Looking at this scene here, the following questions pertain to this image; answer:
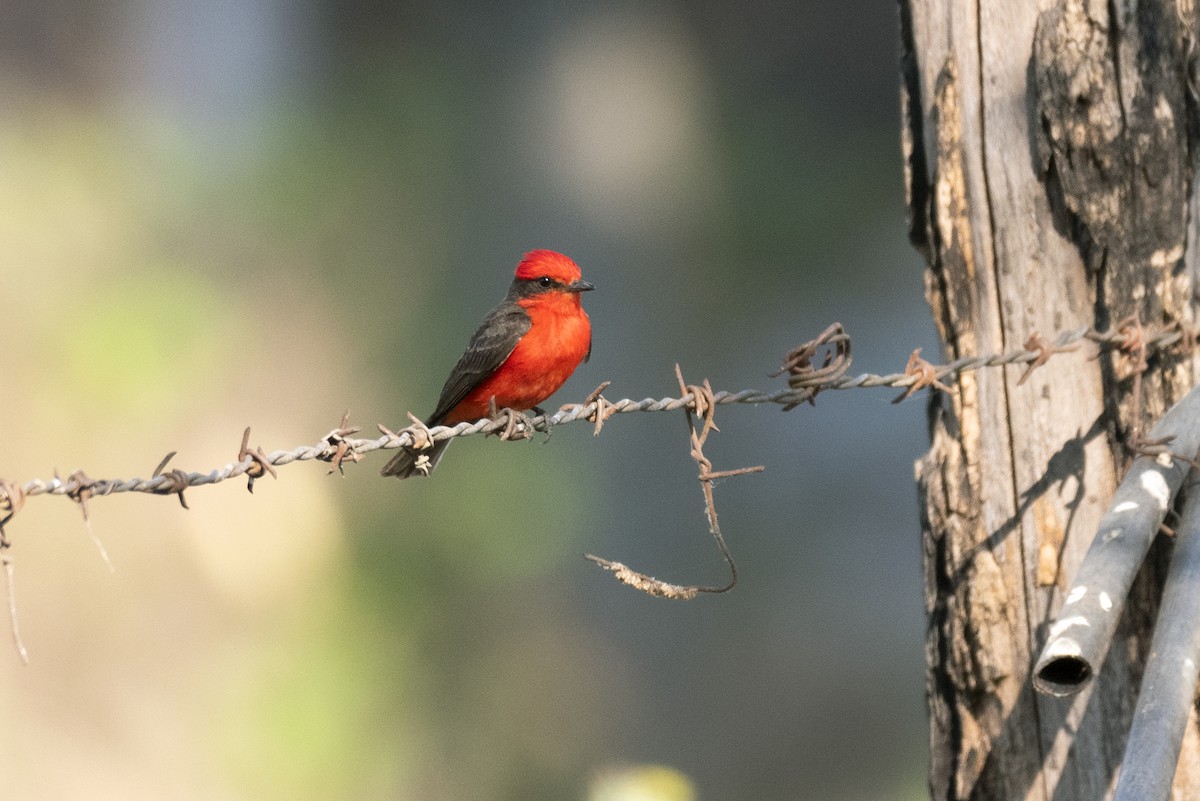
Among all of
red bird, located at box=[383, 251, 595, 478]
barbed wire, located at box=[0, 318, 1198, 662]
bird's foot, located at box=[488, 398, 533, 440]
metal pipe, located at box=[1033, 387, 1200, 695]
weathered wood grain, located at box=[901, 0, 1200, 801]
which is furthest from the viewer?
red bird, located at box=[383, 251, 595, 478]

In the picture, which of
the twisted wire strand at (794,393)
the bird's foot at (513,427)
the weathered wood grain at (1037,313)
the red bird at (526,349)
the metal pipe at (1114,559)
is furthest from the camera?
the red bird at (526,349)

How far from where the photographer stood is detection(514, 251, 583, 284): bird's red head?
4656 mm

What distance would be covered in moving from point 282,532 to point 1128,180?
6327 mm

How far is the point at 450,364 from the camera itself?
8.65 metres

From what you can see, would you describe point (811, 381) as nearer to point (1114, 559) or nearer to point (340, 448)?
point (1114, 559)

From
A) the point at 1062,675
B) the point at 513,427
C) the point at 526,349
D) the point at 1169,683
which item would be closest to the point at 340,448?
the point at 1062,675

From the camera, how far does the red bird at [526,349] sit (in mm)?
4422

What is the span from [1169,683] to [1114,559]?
232 mm

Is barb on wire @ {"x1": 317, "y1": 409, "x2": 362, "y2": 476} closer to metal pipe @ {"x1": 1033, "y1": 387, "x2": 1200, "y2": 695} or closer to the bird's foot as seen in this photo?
metal pipe @ {"x1": 1033, "y1": 387, "x2": 1200, "y2": 695}

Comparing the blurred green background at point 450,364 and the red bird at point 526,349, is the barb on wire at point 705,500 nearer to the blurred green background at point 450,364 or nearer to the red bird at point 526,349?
the red bird at point 526,349

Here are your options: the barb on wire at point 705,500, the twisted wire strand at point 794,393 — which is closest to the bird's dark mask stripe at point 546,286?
the twisted wire strand at point 794,393

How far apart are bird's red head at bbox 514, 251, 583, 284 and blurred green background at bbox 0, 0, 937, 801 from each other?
134 inches

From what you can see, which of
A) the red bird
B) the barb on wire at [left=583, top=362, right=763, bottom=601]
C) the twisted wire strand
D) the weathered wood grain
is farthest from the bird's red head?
the barb on wire at [left=583, top=362, right=763, bottom=601]

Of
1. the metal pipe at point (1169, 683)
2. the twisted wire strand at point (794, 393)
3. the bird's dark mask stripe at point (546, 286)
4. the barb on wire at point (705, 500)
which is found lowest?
the metal pipe at point (1169, 683)
